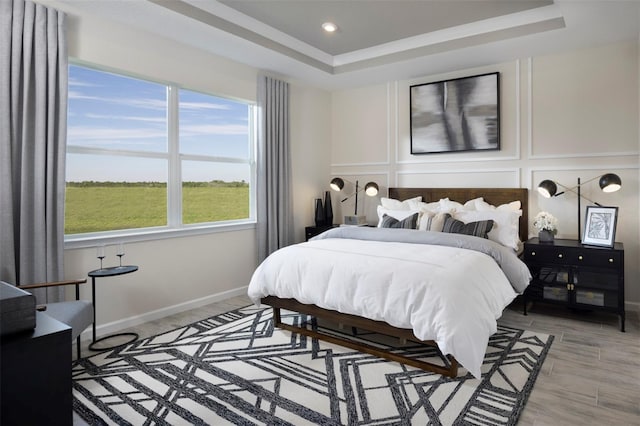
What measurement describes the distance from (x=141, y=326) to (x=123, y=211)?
1063 mm

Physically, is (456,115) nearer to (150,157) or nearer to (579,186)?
(579,186)

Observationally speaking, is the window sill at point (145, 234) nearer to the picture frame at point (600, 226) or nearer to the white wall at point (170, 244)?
the white wall at point (170, 244)

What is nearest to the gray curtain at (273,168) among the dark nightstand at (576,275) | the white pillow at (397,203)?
the white pillow at (397,203)

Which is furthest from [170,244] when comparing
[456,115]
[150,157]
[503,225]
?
[456,115]

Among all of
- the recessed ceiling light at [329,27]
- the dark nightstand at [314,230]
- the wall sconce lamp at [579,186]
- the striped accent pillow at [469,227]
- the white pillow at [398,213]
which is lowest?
the dark nightstand at [314,230]

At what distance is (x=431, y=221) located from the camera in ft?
13.2

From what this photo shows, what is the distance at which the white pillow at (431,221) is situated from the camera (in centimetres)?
396

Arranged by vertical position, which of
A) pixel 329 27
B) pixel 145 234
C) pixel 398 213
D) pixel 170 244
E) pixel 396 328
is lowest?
pixel 396 328

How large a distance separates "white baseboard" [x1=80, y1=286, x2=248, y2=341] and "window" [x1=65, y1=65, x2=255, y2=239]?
0.78 meters

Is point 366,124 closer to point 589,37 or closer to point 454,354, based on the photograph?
point 589,37

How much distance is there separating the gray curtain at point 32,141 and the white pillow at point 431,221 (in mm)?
3170

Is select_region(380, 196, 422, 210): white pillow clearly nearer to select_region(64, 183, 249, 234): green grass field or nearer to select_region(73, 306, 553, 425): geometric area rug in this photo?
select_region(64, 183, 249, 234): green grass field

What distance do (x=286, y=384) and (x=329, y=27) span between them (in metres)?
3.29

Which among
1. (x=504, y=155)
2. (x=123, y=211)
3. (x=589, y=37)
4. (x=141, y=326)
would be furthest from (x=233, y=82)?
(x=589, y=37)
